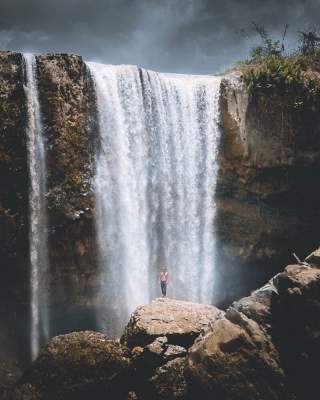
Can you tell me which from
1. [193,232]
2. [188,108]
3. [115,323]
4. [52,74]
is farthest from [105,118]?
[115,323]

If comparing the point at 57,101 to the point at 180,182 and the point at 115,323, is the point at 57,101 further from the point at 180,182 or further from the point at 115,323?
the point at 115,323

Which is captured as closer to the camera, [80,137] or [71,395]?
[71,395]

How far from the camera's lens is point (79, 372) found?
434 inches

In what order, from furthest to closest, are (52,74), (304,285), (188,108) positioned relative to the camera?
(188,108) < (52,74) < (304,285)

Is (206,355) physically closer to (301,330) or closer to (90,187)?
(301,330)

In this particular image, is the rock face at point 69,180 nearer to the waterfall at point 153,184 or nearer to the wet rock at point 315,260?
the waterfall at point 153,184

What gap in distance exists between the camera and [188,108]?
19.3m

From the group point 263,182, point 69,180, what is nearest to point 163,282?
point 69,180

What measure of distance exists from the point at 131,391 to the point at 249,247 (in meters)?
10.6

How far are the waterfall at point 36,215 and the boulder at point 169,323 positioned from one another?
5.23m

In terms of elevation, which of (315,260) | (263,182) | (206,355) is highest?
(263,182)

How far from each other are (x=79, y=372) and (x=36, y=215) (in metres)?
6.79

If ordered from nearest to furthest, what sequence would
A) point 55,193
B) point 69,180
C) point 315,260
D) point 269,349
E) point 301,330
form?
point 301,330, point 269,349, point 315,260, point 55,193, point 69,180

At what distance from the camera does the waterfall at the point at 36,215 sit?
1545cm
